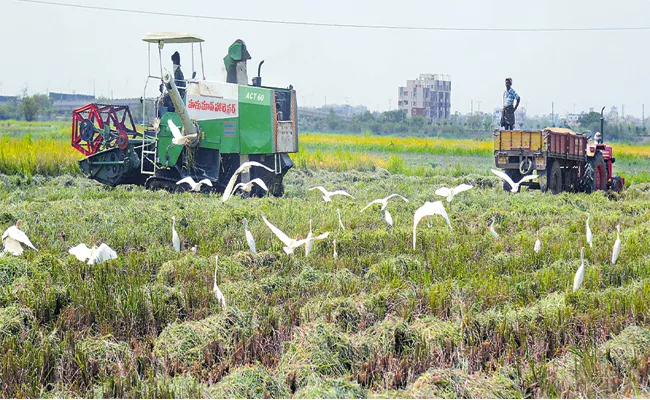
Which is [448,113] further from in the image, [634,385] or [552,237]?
[634,385]

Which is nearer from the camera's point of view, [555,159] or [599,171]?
[555,159]

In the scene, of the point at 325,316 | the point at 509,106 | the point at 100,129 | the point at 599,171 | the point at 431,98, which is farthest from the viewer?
the point at 431,98

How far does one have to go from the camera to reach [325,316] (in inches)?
197

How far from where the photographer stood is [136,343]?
15.2 ft

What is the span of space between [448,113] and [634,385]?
75.5 meters

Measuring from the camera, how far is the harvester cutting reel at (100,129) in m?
12.8

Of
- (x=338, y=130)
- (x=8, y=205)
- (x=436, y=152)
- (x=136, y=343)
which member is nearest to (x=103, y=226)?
(x=8, y=205)

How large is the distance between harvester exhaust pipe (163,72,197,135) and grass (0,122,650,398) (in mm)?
3482

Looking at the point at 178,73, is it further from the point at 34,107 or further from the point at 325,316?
the point at 34,107

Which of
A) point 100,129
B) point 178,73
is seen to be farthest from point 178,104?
point 100,129

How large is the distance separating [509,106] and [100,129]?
7386mm

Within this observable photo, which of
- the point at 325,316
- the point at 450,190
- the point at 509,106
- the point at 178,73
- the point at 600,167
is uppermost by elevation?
the point at 178,73

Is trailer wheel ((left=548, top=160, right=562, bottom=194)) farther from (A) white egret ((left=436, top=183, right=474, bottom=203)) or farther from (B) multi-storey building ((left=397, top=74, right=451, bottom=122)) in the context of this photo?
(B) multi-storey building ((left=397, top=74, right=451, bottom=122))

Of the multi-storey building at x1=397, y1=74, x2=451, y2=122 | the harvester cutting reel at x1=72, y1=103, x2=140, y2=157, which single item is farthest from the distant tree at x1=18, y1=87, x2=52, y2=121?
the harvester cutting reel at x1=72, y1=103, x2=140, y2=157
